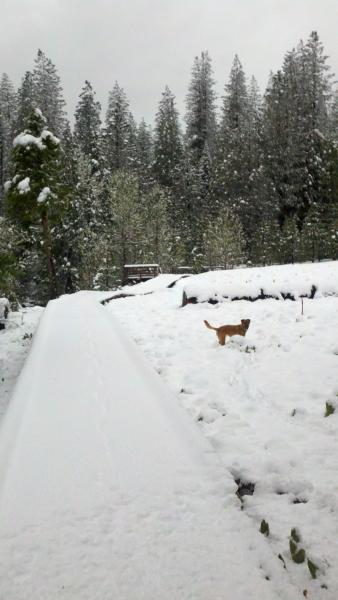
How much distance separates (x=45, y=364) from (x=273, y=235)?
24.5 meters

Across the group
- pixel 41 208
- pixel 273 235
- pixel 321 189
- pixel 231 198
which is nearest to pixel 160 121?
pixel 231 198

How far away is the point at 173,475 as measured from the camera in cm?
310

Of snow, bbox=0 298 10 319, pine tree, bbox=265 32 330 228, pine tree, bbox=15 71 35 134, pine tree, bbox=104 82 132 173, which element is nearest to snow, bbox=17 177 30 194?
snow, bbox=0 298 10 319

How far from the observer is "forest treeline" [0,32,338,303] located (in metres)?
23.5

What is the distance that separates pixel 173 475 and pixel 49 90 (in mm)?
52295

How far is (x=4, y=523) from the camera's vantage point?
8.28 feet

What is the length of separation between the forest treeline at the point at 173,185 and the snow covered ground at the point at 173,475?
45.1 feet

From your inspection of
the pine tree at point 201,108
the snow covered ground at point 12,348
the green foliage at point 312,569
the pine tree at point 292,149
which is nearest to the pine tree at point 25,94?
the pine tree at point 201,108

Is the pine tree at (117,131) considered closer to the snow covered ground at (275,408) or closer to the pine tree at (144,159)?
the pine tree at (144,159)

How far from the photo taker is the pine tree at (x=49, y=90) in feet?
145

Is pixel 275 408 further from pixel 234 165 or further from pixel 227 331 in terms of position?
pixel 234 165

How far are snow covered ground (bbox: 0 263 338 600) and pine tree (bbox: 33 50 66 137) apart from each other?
4460 cm

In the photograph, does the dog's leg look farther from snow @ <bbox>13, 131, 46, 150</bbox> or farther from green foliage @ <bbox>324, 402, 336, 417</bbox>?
snow @ <bbox>13, 131, 46, 150</bbox>

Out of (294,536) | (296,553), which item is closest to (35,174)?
(294,536)
